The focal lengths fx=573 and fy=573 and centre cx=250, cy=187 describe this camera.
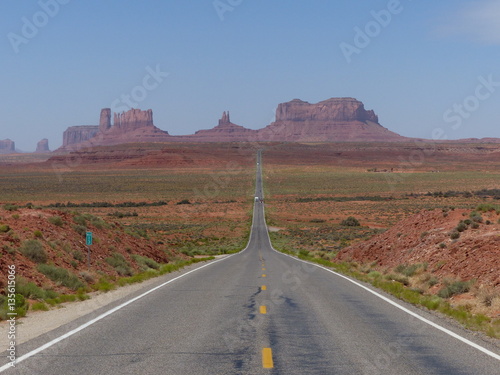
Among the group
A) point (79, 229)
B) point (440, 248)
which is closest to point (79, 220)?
point (79, 229)

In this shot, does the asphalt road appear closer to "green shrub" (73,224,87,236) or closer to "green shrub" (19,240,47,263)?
"green shrub" (19,240,47,263)

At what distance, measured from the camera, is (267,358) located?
7.91 metres

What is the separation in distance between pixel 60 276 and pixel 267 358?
10688 mm

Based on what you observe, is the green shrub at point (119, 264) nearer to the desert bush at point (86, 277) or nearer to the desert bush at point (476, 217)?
the desert bush at point (86, 277)

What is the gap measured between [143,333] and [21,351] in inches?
81.6

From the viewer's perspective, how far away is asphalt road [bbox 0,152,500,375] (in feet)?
A: 24.6

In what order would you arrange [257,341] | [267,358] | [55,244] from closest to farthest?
1. [267,358]
2. [257,341]
3. [55,244]

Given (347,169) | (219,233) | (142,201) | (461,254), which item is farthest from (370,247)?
(347,169)

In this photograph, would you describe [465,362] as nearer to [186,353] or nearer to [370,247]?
[186,353]

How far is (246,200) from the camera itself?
355 ft

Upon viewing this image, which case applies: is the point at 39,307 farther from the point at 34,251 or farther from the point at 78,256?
the point at 78,256

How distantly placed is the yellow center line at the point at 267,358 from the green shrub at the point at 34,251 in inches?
442

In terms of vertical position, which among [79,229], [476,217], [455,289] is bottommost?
[455,289]

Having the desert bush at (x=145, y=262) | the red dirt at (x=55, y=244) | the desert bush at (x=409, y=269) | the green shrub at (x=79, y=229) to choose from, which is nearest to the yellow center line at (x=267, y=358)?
the red dirt at (x=55, y=244)
